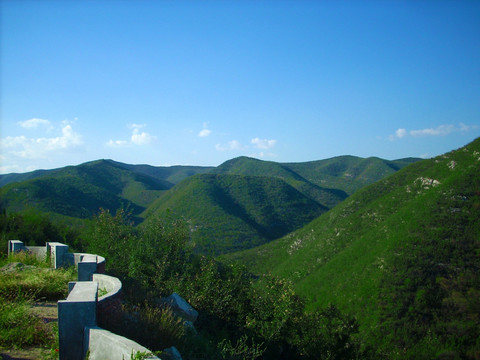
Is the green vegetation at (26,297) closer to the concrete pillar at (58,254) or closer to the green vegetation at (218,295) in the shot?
the concrete pillar at (58,254)

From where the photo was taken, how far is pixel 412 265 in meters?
29.3

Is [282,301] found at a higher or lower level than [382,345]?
higher

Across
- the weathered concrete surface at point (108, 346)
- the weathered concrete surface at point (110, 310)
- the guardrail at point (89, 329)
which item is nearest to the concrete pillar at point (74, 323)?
the guardrail at point (89, 329)

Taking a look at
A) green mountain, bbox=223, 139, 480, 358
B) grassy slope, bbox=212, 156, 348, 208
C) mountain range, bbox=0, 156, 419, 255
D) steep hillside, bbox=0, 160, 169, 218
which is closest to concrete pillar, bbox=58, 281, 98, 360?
green mountain, bbox=223, 139, 480, 358

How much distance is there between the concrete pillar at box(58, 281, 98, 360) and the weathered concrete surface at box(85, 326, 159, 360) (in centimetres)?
15

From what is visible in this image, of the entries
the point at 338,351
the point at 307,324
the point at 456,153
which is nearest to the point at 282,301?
the point at 307,324

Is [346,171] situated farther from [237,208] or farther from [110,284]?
[110,284]

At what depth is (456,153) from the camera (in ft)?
149

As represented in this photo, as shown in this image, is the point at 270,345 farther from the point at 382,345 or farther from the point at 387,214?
the point at 387,214

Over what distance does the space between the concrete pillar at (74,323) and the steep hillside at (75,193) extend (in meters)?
22.3

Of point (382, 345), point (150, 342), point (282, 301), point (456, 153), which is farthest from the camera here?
point (456, 153)

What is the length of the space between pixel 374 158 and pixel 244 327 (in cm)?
16480

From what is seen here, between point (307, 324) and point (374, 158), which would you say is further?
point (374, 158)

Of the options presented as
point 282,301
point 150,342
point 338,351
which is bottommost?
point 338,351
